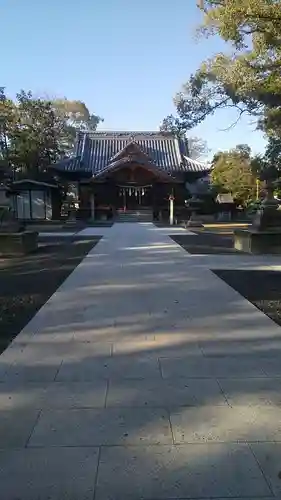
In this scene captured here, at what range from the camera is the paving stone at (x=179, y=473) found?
2.29m

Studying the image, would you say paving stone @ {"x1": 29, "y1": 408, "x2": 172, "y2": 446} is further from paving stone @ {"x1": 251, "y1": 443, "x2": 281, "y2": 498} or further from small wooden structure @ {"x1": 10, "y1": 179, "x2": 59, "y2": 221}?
small wooden structure @ {"x1": 10, "y1": 179, "x2": 59, "y2": 221}

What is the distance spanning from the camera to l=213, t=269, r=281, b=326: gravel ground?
639 centimetres

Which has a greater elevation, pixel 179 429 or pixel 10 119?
pixel 10 119

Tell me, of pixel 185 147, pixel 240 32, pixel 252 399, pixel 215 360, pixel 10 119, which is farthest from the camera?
pixel 185 147

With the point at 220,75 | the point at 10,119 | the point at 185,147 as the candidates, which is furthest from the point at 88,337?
the point at 185,147

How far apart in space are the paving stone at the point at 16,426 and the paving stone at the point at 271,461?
1434mm

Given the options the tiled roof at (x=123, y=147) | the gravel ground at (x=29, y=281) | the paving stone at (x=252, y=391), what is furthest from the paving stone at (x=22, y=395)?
the tiled roof at (x=123, y=147)

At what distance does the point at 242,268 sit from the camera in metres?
10.1

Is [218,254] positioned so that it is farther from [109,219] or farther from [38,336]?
[109,219]

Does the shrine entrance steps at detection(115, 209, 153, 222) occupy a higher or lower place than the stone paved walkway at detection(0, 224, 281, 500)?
higher

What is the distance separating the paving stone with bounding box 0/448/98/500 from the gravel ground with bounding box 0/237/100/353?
217 cm

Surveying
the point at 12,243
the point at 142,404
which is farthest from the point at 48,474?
the point at 12,243

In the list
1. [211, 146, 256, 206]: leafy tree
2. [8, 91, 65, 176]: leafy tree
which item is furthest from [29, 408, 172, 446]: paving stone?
[211, 146, 256, 206]: leafy tree

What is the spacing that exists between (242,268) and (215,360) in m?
6.10
